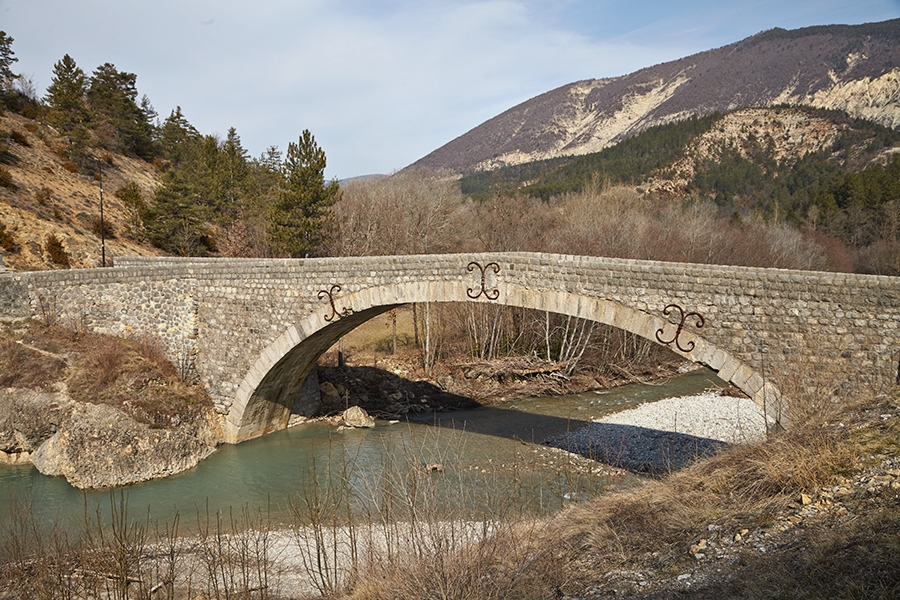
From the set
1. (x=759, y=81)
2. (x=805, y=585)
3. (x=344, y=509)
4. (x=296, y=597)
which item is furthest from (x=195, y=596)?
(x=759, y=81)

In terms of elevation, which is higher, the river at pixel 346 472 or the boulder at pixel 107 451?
the boulder at pixel 107 451

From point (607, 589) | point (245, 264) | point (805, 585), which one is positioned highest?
point (245, 264)

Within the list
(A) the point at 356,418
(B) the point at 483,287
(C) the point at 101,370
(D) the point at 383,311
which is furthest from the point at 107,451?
(B) the point at 483,287

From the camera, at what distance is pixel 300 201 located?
96.5ft

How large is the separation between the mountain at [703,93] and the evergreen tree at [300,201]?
3388 inches

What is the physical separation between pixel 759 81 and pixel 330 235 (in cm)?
13675

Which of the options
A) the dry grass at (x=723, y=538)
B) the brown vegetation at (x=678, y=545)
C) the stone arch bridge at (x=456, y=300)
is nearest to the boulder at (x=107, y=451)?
the stone arch bridge at (x=456, y=300)

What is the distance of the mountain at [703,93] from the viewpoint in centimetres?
10381

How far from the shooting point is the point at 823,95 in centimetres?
10925

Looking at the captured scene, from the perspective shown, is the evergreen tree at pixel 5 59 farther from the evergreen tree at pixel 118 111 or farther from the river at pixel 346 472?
the river at pixel 346 472

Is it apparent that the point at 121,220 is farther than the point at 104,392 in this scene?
Yes

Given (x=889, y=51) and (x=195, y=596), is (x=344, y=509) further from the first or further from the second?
(x=889, y=51)

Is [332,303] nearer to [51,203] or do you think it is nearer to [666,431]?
[666,431]

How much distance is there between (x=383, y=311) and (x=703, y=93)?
15282 centimetres
